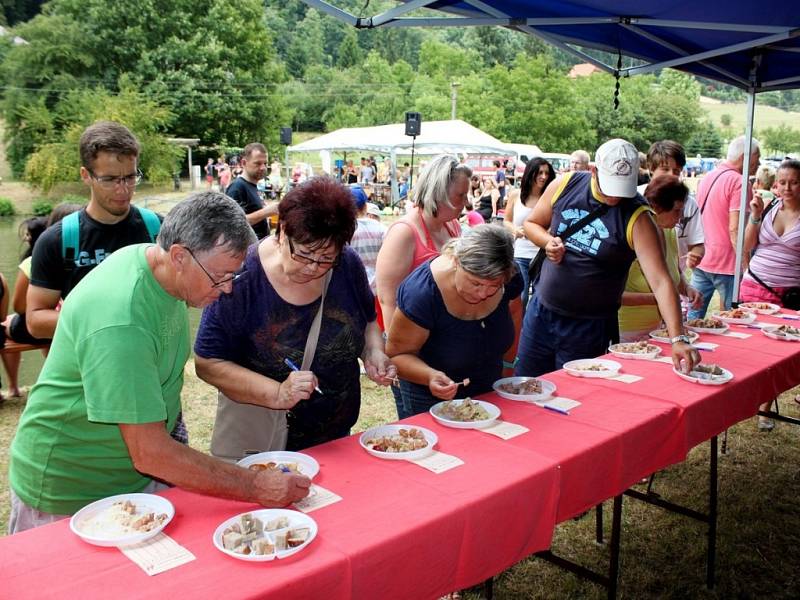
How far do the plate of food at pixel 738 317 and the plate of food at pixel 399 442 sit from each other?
2.22 metres

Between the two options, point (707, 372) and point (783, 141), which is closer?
point (707, 372)

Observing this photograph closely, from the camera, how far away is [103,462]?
1.51 metres

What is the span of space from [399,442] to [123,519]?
2.31 ft

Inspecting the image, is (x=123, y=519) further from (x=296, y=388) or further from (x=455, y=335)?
(x=455, y=335)

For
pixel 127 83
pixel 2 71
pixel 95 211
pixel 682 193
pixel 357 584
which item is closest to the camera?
pixel 357 584

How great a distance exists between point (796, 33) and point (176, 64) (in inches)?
1416

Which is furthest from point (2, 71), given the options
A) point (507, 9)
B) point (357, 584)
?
point (357, 584)

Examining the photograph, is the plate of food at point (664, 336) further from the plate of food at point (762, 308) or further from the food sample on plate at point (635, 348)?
the plate of food at point (762, 308)

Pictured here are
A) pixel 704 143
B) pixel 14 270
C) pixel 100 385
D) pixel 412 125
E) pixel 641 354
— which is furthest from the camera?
pixel 704 143

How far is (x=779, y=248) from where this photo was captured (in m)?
3.97

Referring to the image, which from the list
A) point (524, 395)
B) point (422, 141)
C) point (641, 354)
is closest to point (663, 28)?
point (641, 354)

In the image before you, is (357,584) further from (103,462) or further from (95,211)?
(95,211)

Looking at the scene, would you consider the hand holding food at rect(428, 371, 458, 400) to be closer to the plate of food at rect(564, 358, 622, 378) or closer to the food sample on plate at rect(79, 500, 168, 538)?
the plate of food at rect(564, 358, 622, 378)

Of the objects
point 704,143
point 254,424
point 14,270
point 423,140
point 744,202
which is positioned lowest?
point 14,270
